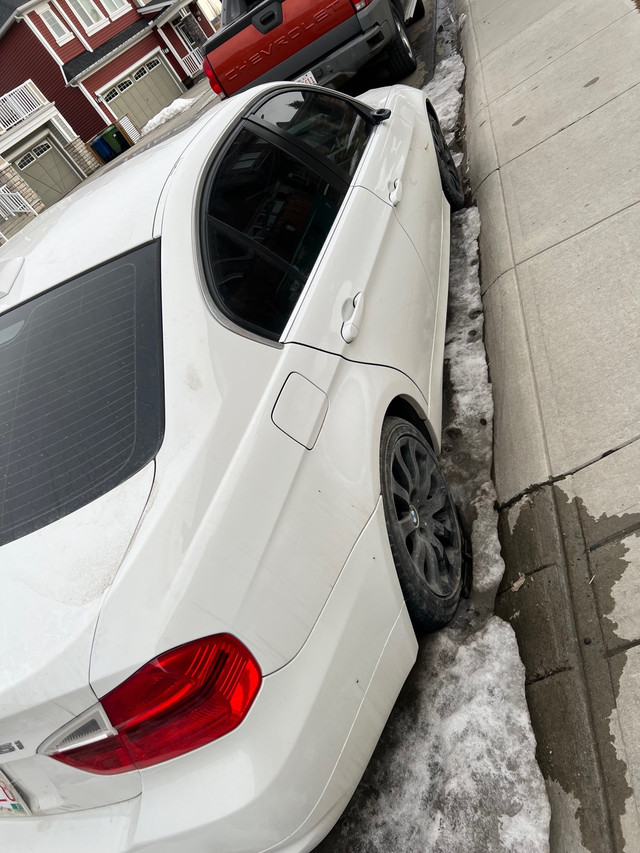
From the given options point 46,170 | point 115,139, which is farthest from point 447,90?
point 46,170

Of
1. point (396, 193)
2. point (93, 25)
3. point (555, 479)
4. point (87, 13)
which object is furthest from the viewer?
point (93, 25)

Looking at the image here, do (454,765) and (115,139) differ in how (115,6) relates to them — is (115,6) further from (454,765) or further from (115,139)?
(454,765)

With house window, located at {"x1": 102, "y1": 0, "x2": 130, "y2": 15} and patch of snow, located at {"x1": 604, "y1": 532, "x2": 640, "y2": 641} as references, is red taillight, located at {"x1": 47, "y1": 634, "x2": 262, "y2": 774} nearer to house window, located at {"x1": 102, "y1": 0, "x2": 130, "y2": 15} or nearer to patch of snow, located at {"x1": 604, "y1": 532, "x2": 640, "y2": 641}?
patch of snow, located at {"x1": 604, "y1": 532, "x2": 640, "y2": 641}

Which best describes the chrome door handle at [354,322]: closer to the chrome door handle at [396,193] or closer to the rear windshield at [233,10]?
the chrome door handle at [396,193]

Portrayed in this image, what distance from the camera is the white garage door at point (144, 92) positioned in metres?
27.6

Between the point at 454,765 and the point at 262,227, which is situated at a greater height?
the point at 262,227

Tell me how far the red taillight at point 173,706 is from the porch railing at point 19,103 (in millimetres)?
28677

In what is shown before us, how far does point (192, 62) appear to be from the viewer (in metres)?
30.8

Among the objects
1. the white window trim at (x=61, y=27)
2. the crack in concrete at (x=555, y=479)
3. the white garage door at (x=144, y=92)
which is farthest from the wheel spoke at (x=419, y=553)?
the white garage door at (x=144, y=92)

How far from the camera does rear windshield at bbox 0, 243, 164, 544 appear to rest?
1.62 meters

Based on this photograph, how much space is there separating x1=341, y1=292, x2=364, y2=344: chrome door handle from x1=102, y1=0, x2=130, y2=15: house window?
3131cm

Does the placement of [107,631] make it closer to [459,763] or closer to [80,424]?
[80,424]

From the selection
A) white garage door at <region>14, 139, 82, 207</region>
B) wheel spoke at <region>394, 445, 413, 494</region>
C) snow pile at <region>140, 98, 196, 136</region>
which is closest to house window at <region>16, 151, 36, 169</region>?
white garage door at <region>14, 139, 82, 207</region>

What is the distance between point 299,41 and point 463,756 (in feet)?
22.4
